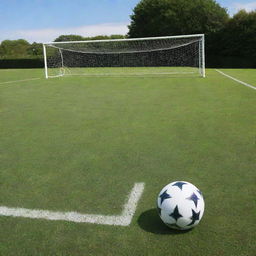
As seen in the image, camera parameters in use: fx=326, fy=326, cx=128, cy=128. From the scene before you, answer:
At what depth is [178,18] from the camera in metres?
42.9

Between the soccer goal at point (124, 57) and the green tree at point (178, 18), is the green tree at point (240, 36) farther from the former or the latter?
the soccer goal at point (124, 57)

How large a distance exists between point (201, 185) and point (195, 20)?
4185 cm

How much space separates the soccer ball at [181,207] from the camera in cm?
312

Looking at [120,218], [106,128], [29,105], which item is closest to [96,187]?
[120,218]

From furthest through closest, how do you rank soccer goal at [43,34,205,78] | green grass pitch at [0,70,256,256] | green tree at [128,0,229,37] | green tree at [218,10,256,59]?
1. green tree at [128,0,229,37]
2. green tree at [218,10,256,59]
3. soccer goal at [43,34,205,78]
4. green grass pitch at [0,70,256,256]

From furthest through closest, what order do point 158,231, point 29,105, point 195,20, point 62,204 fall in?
point 195,20
point 29,105
point 62,204
point 158,231

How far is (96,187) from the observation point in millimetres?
4258

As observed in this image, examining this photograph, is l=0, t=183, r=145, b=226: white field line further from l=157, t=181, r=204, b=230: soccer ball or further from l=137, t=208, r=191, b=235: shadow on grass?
l=157, t=181, r=204, b=230: soccer ball

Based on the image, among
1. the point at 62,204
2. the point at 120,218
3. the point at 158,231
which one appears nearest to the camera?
the point at 158,231

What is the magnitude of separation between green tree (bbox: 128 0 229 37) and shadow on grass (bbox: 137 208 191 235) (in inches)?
1600

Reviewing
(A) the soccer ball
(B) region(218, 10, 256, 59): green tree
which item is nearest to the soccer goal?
(B) region(218, 10, 256, 59): green tree

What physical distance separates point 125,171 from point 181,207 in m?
1.73

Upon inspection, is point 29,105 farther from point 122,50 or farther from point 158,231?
A: point 122,50

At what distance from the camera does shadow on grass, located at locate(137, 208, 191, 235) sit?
3219 millimetres
